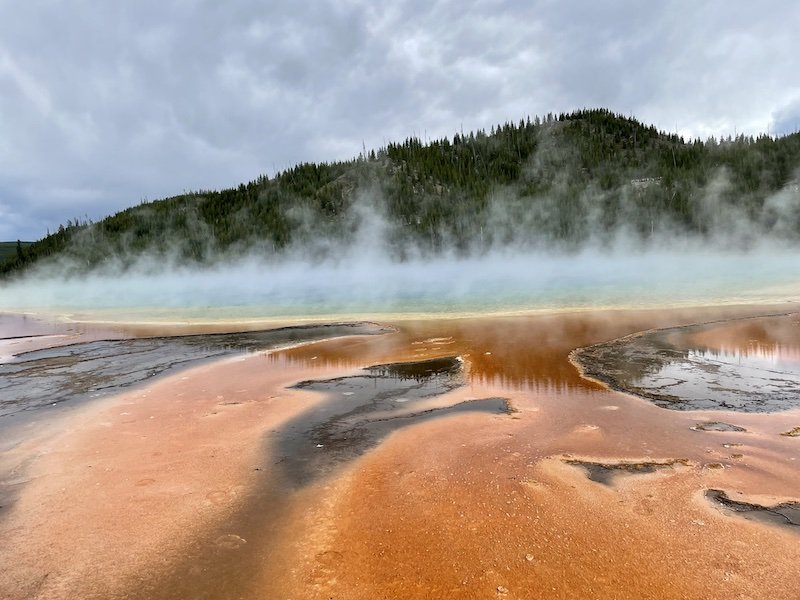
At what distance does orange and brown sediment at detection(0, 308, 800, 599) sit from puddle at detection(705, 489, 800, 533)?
0.14 m

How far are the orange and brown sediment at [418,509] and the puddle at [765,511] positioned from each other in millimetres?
137

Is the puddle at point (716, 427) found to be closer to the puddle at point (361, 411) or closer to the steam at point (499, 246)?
the puddle at point (361, 411)

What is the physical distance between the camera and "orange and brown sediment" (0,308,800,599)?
3812 millimetres

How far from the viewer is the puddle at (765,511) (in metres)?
4.30

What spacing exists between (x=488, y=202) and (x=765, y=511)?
→ 4226 inches

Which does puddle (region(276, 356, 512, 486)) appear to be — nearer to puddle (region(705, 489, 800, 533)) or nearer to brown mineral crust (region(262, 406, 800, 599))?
brown mineral crust (region(262, 406, 800, 599))

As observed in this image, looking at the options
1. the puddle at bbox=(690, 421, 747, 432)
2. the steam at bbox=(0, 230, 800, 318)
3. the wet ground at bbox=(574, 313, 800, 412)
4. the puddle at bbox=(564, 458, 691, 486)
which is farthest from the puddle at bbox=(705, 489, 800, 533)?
the steam at bbox=(0, 230, 800, 318)

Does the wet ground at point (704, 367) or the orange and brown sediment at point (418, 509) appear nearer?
the orange and brown sediment at point (418, 509)

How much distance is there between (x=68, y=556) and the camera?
4305 millimetres

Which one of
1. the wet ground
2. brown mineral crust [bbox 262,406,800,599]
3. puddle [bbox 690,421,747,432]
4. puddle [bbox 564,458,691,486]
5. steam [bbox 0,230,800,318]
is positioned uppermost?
steam [bbox 0,230,800,318]

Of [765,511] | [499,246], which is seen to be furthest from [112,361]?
[499,246]

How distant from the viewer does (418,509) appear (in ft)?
16.1

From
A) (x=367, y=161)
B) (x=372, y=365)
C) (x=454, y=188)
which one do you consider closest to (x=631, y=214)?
(x=454, y=188)

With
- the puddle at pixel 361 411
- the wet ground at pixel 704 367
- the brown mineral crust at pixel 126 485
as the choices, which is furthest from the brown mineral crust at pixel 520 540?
the wet ground at pixel 704 367
